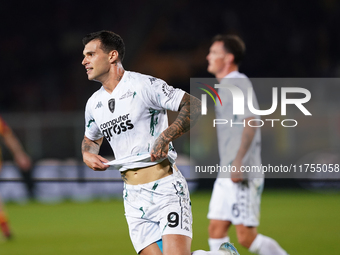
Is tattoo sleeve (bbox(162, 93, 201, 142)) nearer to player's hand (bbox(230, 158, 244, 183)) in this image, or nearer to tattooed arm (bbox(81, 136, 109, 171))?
tattooed arm (bbox(81, 136, 109, 171))

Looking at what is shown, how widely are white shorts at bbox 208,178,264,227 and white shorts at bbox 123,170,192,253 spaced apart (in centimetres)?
133

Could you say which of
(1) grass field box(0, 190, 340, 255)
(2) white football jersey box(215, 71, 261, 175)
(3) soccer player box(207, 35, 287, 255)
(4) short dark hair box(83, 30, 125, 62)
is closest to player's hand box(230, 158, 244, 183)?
(3) soccer player box(207, 35, 287, 255)

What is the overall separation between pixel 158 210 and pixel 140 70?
15758 millimetres

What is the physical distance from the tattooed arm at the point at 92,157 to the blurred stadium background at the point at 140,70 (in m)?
5.79

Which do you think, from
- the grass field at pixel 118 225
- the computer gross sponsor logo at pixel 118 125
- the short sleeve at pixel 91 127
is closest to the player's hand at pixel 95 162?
the computer gross sponsor logo at pixel 118 125

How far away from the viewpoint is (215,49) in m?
5.33

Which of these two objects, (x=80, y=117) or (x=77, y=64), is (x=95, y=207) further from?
(x=77, y=64)

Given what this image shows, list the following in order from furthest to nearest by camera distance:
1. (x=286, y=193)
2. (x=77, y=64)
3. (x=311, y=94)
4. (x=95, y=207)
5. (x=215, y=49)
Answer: (x=77, y=64)
(x=311, y=94)
(x=286, y=193)
(x=95, y=207)
(x=215, y=49)

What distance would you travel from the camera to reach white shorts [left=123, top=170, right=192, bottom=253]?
3.48 metres

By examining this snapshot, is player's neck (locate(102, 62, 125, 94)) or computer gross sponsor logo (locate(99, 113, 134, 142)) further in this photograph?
player's neck (locate(102, 62, 125, 94))

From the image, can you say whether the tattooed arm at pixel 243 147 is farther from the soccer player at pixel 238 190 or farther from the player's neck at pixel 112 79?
the player's neck at pixel 112 79

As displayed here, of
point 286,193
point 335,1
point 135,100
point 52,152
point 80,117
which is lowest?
point 286,193

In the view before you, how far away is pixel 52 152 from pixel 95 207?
2802 millimetres

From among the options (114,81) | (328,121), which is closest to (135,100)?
(114,81)
